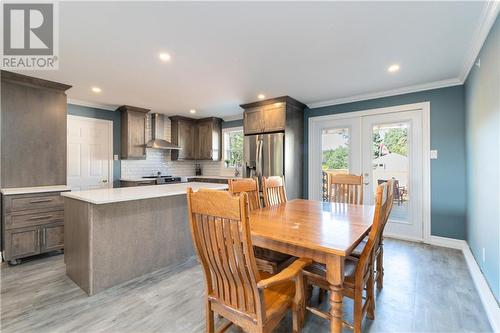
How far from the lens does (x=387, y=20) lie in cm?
196

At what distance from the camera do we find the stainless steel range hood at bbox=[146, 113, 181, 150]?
207 inches

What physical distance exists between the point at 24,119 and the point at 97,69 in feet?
4.29

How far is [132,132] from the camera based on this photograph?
495cm

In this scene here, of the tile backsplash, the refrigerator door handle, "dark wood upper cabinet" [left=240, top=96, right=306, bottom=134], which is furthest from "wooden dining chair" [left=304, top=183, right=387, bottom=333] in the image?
the tile backsplash

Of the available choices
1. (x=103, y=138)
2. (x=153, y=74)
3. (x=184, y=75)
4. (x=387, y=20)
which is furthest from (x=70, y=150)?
(x=387, y=20)

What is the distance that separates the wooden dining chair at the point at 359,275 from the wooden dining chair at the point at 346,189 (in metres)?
1.16

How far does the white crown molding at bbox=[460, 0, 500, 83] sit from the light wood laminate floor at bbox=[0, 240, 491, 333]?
240 centimetres

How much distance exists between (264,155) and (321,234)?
117 inches

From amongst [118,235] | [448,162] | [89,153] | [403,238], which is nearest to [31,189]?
[89,153]

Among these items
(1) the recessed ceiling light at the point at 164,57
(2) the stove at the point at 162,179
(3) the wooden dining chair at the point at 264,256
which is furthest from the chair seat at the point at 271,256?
(2) the stove at the point at 162,179

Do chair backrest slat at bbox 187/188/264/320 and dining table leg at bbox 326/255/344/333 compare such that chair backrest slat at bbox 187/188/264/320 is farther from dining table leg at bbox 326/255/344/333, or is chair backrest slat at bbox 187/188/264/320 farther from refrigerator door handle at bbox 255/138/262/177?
refrigerator door handle at bbox 255/138/262/177

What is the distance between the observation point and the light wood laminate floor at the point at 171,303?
5.64 ft

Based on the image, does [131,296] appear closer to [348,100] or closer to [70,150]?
[70,150]

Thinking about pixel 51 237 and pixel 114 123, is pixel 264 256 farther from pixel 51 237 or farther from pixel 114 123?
pixel 114 123
